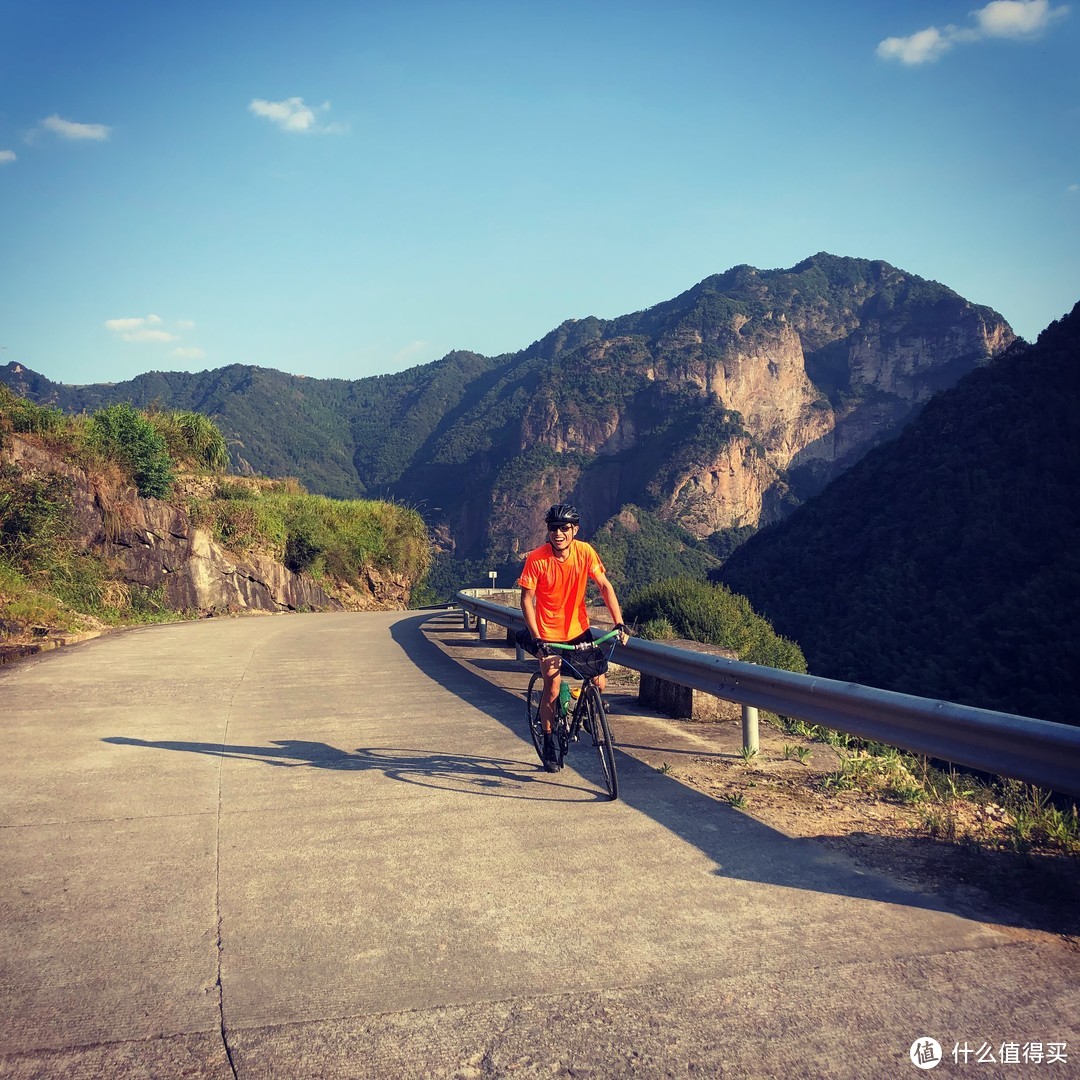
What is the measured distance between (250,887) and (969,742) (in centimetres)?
353

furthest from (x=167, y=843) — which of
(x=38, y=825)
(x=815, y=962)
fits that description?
(x=815, y=962)

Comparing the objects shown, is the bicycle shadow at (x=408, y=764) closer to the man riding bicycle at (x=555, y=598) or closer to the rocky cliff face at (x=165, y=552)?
the man riding bicycle at (x=555, y=598)

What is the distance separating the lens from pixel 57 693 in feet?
31.7

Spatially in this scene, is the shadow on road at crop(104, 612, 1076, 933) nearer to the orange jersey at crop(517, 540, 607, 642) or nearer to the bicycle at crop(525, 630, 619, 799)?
the bicycle at crop(525, 630, 619, 799)

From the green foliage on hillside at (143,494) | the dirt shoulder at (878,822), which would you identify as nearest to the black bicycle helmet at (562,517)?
the dirt shoulder at (878,822)

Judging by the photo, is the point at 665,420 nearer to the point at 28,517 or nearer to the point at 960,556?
the point at 960,556

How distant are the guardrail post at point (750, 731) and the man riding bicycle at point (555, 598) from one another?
4.24ft

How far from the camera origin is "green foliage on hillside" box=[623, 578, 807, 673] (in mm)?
18766

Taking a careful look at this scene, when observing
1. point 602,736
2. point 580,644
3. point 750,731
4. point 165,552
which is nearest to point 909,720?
point 602,736

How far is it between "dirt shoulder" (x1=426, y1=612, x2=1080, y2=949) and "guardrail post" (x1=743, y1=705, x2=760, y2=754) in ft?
0.29

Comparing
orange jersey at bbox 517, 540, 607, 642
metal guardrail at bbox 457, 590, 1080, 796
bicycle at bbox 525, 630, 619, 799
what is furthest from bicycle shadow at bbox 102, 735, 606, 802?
metal guardrail at bbox 457, 590, 1080, 796

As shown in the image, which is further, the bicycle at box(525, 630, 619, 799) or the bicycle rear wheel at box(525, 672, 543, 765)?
the bicycle rear wheel at box(525, 672, 543, 765)

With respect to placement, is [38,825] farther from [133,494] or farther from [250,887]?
[133,494]

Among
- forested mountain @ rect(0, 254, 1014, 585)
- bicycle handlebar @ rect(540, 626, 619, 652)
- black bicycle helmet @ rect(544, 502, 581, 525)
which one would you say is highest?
forested mountain @ rect(0, 254, 1014, 585)
